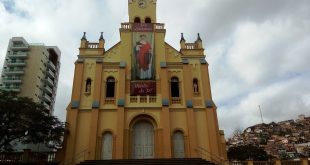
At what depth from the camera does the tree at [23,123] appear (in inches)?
727

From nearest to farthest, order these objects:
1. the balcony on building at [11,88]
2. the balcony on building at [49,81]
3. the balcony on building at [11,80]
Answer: the balcony on building at [11,88] → the balcony on building at [11,80] → the balcony on building at [49,81]

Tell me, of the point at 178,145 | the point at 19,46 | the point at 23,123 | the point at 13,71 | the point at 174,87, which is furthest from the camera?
the point at 19,46

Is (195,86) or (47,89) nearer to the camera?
(195,86)

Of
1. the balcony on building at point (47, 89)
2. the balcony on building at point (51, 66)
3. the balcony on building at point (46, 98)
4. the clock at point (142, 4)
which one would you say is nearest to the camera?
the clock at point (142, 4)

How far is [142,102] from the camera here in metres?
23.8

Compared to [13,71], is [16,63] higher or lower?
higher

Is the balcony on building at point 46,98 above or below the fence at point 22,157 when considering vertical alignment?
above

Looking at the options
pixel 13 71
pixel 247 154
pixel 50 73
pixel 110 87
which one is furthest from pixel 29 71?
pixel 247 154

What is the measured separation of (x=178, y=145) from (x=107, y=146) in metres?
5.91

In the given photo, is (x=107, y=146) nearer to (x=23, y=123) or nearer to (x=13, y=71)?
(x=23, y=123)

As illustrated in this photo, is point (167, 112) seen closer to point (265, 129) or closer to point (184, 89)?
point (184, 89)

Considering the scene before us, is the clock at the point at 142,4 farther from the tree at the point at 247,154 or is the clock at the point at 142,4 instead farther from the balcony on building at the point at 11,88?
the balcony on building at the point at 11,88

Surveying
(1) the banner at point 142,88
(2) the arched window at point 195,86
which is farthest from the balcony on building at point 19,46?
(2) the arched window at point 195,86

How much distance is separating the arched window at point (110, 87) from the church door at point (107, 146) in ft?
12.3
